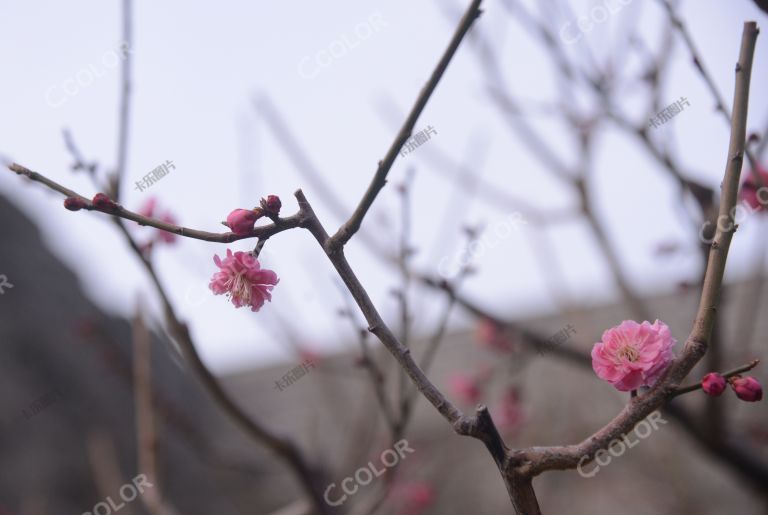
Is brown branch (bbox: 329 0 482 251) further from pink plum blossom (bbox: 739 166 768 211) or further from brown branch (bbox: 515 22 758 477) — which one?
pink plum blossom (bbox: 739 166 768 211)

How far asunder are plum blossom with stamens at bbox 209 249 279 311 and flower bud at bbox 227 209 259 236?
106 mm

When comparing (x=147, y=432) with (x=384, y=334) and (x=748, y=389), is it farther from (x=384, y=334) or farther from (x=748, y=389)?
(x=748, y=389)

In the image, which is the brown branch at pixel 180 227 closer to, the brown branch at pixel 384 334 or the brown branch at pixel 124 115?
the brown branch at pixel 384 334

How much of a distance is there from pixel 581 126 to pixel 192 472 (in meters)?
5.34

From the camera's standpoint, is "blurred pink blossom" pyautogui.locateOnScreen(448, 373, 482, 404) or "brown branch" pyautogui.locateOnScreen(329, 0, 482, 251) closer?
"brown branch" pyautogui.locateOnScreen(329, 0, 482, 251)

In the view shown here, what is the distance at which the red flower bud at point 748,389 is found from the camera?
3.14 feet

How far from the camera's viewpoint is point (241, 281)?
3.61 ft

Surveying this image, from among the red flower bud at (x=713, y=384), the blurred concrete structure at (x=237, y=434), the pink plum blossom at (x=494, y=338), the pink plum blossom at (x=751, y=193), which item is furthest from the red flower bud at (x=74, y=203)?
the blurred concrete structure at (x=237, y=434)

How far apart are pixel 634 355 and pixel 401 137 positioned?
1.69 feet

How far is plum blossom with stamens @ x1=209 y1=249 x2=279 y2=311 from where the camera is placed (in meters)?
1.09

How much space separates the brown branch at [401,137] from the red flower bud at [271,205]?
104 mm

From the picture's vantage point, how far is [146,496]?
7.23ft

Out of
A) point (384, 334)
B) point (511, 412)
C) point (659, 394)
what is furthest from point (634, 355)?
point (511, 412)

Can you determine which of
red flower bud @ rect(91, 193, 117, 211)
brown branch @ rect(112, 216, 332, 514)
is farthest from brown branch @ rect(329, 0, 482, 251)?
brown branch @ rect(112, 216, 332, 514)
